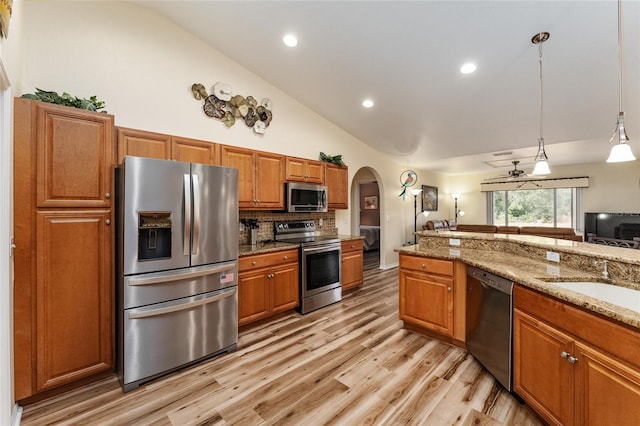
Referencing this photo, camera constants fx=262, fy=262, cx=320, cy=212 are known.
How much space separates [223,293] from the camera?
8.05 ft

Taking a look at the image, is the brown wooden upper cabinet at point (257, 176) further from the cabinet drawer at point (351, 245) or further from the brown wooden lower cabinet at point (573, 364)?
A: the brown wooden lower cabinet at point (573, 364)

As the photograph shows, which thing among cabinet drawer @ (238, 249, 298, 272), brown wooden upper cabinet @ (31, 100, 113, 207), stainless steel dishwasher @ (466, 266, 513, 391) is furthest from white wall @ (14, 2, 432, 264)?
stainless steel dishwasher @ (466, 266, 513, 391)

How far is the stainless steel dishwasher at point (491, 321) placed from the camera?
189cm

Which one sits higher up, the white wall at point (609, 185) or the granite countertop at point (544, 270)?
the white wall at point (609, 185)

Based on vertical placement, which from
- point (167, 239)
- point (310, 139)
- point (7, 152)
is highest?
point (310, 139)

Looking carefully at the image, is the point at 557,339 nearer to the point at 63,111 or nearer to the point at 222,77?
the point at 63,111

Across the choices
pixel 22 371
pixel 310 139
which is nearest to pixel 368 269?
pixel 310 139

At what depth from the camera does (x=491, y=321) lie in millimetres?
2062

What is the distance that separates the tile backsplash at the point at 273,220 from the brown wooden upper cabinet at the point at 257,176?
32cm

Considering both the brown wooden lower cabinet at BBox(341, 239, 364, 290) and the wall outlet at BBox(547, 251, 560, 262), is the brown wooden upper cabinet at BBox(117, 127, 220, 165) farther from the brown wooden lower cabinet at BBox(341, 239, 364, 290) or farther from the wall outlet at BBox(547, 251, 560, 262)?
the wall outlet at BBox(547, 251, 560, 262)

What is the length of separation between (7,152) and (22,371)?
4.66ft

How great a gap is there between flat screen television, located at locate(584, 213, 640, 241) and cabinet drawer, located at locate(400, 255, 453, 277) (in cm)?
630

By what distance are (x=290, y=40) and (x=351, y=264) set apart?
309cm

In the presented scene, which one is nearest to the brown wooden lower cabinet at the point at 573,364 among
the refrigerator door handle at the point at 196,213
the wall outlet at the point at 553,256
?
the wall outlet at the point at 553,256
